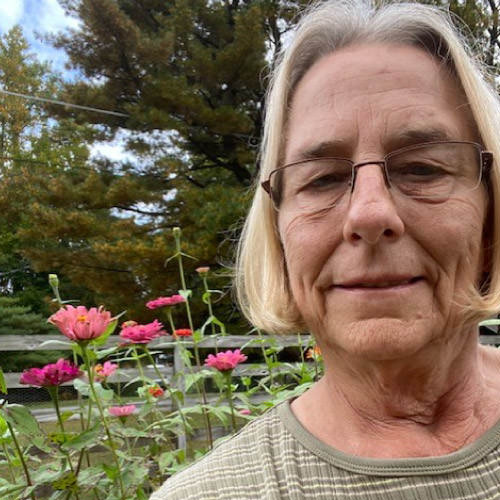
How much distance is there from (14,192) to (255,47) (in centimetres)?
473

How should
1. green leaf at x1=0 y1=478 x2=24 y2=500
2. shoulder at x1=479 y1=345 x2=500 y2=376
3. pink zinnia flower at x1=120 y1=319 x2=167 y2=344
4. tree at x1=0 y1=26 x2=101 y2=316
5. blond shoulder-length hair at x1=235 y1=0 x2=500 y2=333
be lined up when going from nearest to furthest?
blond shoulder-length hair at x1=235 y1=0 x2=500 y2=333 < shoulder at x1=479 y1=345 x2=500 y2=376 < green leaf at x1=0 y1=478 x2=24 y2=500 < pink zinnia flower at x1=120 y1=319 x2=167 y2=344 < tree at x1=0 y1=26 x2=101 y2=316

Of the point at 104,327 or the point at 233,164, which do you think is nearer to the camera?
the point at 104,327

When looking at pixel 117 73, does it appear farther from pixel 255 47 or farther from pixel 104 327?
pixel 104 327

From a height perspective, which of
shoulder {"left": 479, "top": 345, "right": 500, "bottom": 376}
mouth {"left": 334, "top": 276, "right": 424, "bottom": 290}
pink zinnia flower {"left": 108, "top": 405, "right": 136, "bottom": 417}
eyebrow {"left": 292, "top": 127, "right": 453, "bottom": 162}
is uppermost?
eyebrow {"left": 292, "top": 127, "right": 453, "bottom": 162}

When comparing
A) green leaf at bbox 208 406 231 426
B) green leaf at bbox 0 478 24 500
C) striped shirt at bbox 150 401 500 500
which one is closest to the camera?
striped shirt at bbox 150 401 500 500

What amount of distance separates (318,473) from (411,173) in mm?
486

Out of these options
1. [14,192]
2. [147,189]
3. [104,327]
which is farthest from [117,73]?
[104,327]

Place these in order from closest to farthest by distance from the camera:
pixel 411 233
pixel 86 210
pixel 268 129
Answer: pixel 411 233, pixel 268 129, pixel 86 210

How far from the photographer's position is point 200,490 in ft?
3.01

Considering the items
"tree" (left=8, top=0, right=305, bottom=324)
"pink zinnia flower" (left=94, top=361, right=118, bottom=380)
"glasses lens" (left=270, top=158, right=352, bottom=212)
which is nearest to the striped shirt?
"glasses lens" (left=270, top=158, right=352, bottom=212)

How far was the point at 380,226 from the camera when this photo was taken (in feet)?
2.75

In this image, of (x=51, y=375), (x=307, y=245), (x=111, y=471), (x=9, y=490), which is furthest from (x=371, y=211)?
(x=9, y=490)

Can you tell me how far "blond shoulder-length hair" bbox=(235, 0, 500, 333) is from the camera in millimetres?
955

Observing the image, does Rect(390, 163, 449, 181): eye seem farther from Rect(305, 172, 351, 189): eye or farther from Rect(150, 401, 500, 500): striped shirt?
Rect(150, 401, 500, 500): striped shirt
